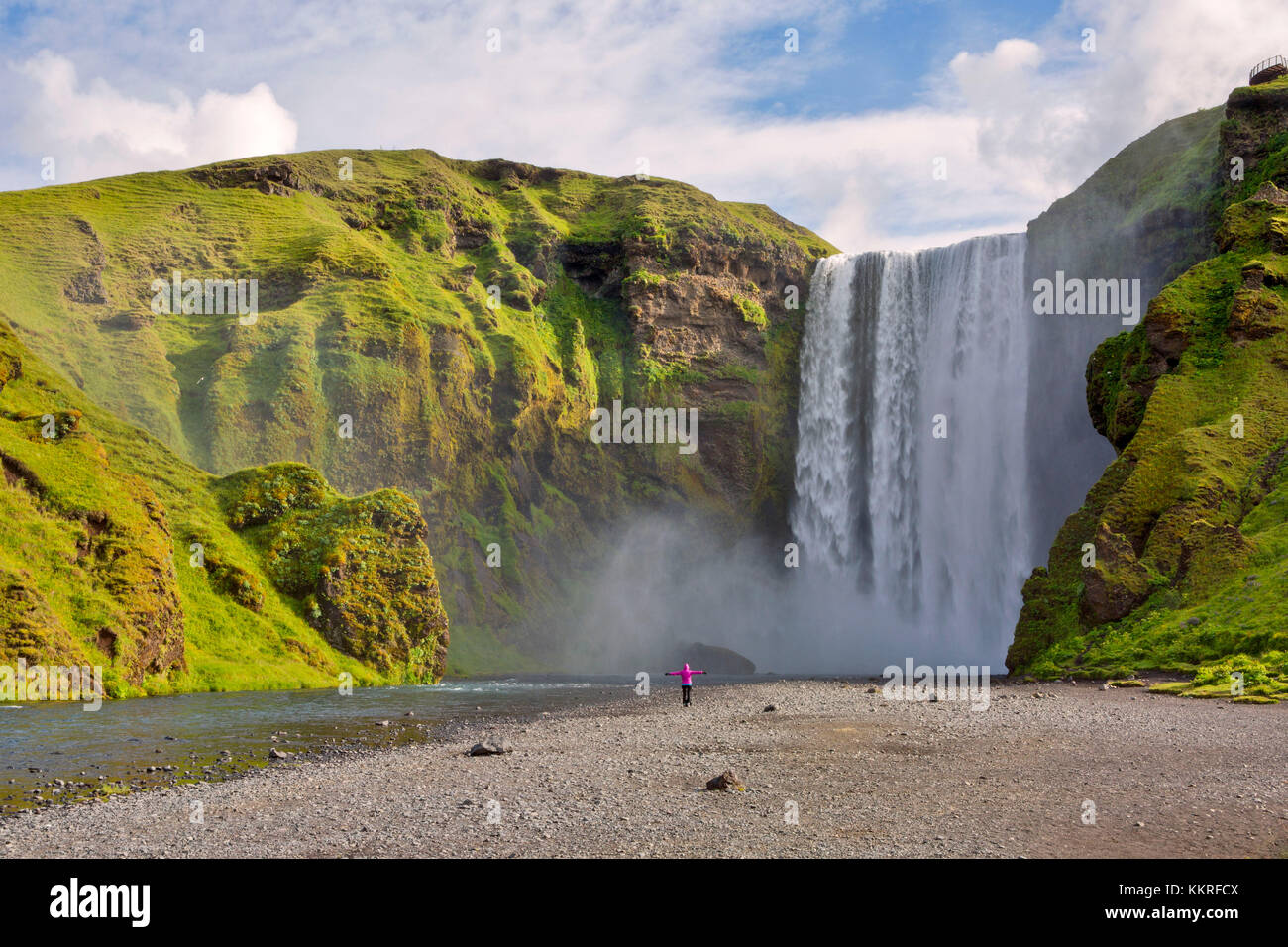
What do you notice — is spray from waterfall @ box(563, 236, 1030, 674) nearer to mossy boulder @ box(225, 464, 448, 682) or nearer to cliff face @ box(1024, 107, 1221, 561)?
cliff face @ box(1024, 107, 1221, 561)

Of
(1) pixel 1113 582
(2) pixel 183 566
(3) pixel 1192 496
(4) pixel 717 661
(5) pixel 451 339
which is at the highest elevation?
(5) pixel 451 339

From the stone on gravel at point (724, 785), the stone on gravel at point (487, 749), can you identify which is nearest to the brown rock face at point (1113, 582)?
the stone on gravel at point (487, 749)

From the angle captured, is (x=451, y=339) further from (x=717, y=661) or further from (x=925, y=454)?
(x=925, y=454)

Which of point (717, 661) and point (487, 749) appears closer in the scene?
point (487, 749)

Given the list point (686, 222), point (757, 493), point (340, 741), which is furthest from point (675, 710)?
point (686, 222)

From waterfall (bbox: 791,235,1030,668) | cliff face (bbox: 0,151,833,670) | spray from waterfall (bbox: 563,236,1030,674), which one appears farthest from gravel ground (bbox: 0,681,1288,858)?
cliff face (bbox: 0,151,833,670)

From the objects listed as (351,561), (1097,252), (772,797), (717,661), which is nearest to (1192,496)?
(772,797)

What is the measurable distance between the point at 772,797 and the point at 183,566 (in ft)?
136

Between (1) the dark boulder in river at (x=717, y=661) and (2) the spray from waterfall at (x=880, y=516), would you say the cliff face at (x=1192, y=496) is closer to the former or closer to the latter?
(2) the spray from waterfall at (x=880, y=516)

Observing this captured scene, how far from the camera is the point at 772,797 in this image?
48.3 feet

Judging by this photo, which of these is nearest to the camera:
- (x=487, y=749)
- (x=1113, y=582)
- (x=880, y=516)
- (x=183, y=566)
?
(x=487, y=749)

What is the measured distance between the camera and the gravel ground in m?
11.7

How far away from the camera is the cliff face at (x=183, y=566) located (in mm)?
36750

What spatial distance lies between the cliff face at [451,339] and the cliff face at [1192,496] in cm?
4639
